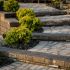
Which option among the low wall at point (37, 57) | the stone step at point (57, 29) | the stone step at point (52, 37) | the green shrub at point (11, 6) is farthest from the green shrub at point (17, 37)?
the green shrub at point (11, 6)

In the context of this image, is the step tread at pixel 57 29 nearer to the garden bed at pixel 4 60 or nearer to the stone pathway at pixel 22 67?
the garden bed at pixel 4 60

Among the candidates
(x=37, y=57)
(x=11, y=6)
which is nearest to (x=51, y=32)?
(x=37, y=57)

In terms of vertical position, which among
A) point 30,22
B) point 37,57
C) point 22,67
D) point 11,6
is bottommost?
point 22,67

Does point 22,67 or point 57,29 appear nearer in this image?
point 22,67

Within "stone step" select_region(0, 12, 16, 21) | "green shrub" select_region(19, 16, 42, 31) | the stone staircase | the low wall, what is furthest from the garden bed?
"stone step" select_region(0, 12, 16, 21)

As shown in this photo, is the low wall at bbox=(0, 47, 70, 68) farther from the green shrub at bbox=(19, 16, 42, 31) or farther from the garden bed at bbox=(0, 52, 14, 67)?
the green shrub at bbox=(19, 16, 42, 31)

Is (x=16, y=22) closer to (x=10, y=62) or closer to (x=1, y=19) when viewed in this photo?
(x=1, y=19)

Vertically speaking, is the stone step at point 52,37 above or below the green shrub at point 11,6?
below

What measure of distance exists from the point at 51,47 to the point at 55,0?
295 inches

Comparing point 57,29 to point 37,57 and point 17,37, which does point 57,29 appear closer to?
point 17,37

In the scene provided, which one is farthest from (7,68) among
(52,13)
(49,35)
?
(52,13)

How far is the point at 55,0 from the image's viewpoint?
51.5 feet

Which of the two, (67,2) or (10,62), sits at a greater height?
(67,2)

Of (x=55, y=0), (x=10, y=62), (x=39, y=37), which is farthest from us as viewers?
(x=55, y=0)
